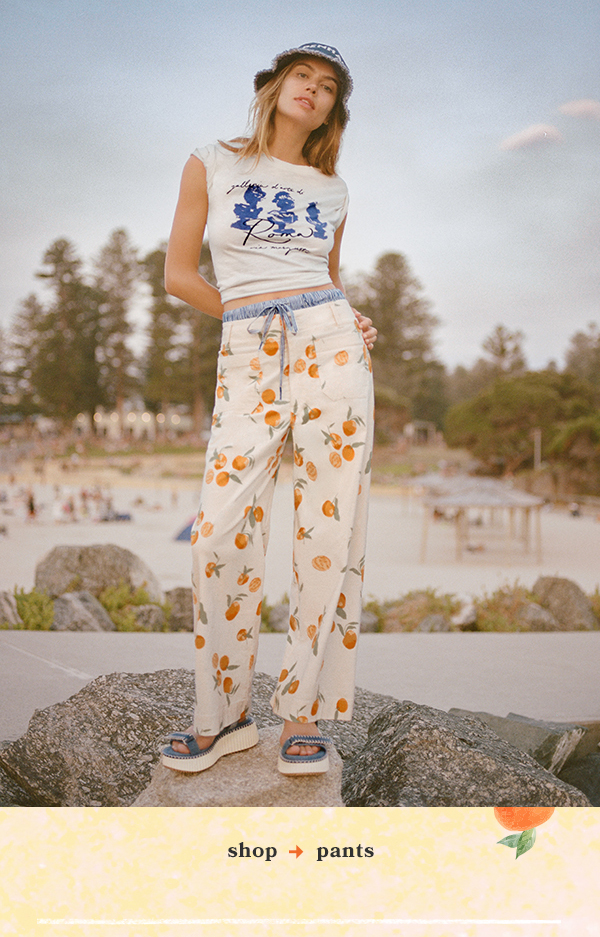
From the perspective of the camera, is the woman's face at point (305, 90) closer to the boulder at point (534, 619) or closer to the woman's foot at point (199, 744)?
the woman's foot at point (199, 744)

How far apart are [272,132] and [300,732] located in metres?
1.08

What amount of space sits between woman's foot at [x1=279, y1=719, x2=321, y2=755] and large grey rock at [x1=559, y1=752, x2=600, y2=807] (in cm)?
72

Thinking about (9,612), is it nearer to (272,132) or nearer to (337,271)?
(337,271)

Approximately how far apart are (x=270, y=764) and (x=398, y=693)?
3.27 ft

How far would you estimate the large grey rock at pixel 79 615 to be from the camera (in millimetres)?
3490

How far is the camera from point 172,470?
39.3 ft

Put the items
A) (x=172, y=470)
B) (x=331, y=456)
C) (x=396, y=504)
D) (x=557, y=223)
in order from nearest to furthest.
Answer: (x=331, y=456) < (x=557, y=223) < (x=172, y=470) < (x=396, y=504)

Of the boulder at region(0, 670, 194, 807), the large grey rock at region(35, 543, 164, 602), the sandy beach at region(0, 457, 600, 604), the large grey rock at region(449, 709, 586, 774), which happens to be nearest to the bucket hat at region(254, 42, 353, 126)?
the boulder at region(0, 670, 194, 807)

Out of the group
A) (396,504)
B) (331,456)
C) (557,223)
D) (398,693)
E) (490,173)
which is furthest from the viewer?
(396,504)

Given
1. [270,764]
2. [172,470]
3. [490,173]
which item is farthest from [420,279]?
[270,764]

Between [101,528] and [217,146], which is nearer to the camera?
[217,146]

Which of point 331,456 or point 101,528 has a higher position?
point 331,456

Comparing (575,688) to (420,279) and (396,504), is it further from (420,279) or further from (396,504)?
(420,279)
